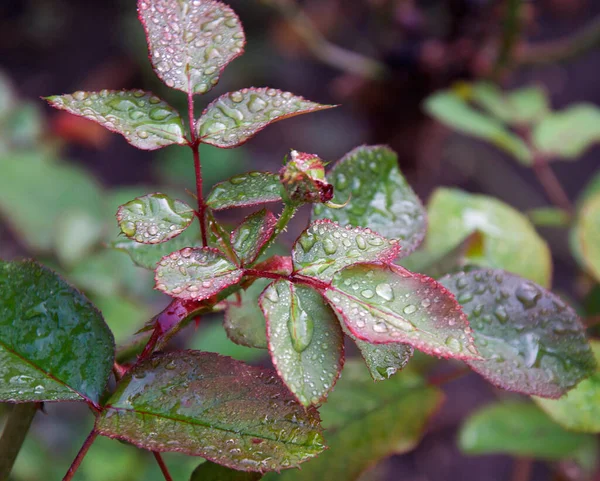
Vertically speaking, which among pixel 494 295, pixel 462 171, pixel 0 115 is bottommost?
pixel 462 171

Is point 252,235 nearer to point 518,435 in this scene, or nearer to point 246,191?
point 246,191

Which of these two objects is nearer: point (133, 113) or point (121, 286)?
point (133, 113)

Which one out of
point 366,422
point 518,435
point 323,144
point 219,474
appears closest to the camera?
point 219,474

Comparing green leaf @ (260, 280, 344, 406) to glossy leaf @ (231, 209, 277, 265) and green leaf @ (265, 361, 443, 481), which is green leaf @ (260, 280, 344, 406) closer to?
glossy leaf @ (231, 209, 277, 265)

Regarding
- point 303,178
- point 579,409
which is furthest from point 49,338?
point 579,409

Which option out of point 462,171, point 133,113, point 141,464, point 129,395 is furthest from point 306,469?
point 462,171

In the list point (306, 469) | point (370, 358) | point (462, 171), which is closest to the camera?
point (370, 358)

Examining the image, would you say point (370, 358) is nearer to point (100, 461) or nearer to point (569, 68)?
point (100, 461)

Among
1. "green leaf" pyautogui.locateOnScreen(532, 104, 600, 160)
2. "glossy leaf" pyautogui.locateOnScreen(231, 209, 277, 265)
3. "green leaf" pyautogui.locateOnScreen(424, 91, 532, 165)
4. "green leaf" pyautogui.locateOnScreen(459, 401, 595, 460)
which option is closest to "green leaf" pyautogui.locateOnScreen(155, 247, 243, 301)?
"glossy leaf" pyautogui.locateOnScreen(231, 209, 277, 265)

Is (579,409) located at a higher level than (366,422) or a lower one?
higher
